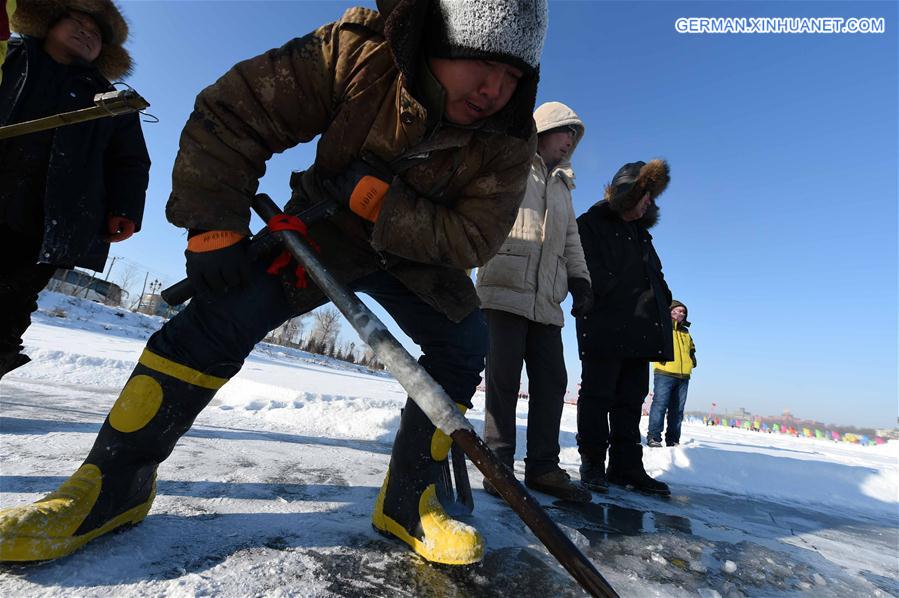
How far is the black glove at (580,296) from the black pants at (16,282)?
2.60m

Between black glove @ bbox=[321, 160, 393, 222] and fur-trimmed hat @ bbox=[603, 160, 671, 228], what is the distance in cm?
239

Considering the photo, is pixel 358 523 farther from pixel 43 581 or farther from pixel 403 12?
pixel 403 12

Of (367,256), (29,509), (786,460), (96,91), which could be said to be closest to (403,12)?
(367,256)

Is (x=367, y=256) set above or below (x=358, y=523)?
above

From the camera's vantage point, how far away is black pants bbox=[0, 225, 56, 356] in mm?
1677

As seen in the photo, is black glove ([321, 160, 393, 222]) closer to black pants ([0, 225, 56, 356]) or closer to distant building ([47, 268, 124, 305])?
black pants ([0, 225, 56, 356])

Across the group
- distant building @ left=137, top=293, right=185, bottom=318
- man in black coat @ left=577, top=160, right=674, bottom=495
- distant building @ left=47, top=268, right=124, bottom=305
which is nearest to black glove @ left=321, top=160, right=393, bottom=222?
man in black coat @ left=577, top=160, right=674, bottom=495

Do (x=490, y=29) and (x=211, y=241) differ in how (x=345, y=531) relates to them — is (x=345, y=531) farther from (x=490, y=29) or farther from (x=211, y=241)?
(x=490, y=29)

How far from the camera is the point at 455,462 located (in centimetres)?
185

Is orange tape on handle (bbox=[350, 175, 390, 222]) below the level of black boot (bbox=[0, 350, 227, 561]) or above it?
above

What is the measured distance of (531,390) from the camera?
2666 mm

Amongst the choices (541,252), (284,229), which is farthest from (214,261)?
(541,252)

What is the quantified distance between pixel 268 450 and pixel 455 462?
1.15 m

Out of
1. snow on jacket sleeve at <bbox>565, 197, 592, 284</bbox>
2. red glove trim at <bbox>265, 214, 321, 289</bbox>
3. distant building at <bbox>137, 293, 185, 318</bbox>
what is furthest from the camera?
distant building at <bbox>137, 293, 185, 318</bbox>
